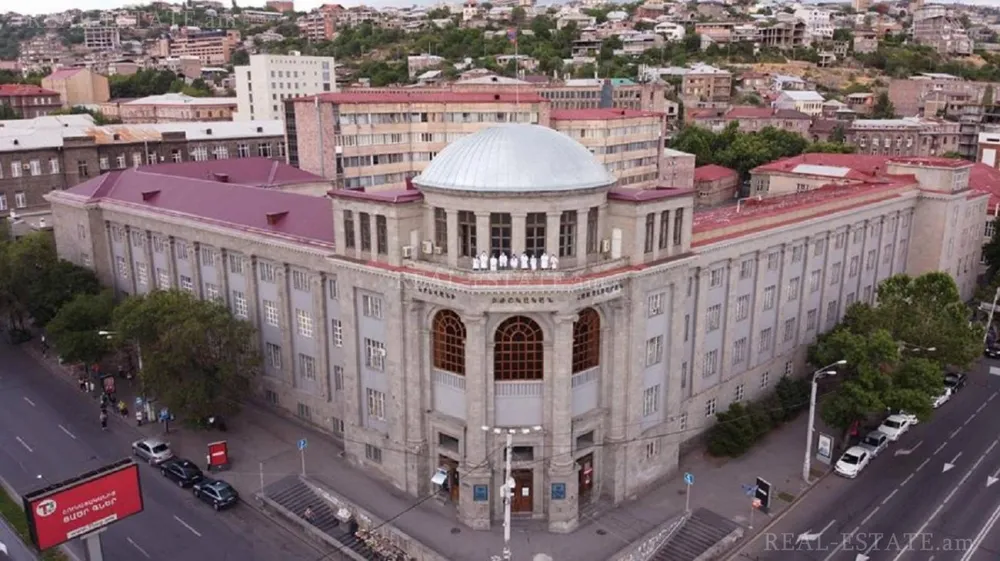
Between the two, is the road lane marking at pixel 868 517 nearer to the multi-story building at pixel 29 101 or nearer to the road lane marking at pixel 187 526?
the road lane marking at pixel 187 526

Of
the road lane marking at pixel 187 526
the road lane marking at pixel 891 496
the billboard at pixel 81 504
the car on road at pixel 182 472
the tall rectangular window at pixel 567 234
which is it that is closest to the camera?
the billboard at pixel 81 504

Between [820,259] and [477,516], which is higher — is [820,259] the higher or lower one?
the higher one

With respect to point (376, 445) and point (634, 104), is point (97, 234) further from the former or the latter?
point (634, 104)

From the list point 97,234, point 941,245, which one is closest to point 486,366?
point 97,234

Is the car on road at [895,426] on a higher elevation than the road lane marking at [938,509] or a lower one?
higher

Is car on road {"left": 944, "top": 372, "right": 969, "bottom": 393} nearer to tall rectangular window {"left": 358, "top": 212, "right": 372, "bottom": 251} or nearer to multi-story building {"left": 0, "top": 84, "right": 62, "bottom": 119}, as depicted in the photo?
tall rectangular window {"left": 358, "top": 212, "right": 372, "bottom": 251}

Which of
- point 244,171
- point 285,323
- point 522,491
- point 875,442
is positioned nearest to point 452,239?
point 522,491

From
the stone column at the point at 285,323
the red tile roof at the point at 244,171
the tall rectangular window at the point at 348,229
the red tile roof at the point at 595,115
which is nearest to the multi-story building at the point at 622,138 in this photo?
the red tile roof at the point at 595,115
